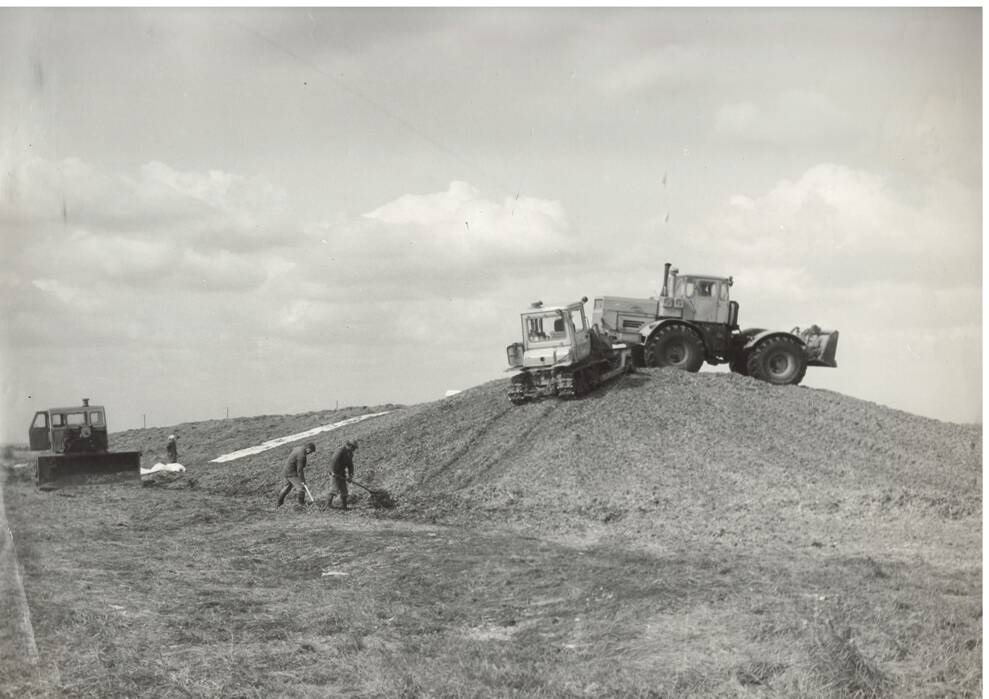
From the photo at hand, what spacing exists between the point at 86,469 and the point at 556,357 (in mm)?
11919

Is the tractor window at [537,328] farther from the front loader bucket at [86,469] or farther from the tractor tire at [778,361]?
the front loader bucket at [86,469]

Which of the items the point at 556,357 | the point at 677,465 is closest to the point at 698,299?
the point at 556,357

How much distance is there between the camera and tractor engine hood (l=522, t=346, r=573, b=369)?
74.4ft

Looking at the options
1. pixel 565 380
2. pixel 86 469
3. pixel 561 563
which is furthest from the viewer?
pixel 86 469

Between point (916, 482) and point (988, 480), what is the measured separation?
12.0 m

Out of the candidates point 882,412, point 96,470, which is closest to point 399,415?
point 96,470

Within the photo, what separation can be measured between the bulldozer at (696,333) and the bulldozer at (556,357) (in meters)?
1.49

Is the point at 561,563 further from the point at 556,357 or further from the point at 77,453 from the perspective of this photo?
the point at 77,453

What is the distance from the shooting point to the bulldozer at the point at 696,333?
2514 cm

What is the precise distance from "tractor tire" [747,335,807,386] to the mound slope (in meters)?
0.94

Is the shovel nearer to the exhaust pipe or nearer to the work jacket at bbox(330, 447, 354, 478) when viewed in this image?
the work jacket at bbox(330, 447, 354, 478)

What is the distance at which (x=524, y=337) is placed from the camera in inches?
915

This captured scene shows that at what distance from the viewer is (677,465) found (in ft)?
61.4

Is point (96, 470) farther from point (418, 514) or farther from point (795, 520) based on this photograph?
point (795, 520)
